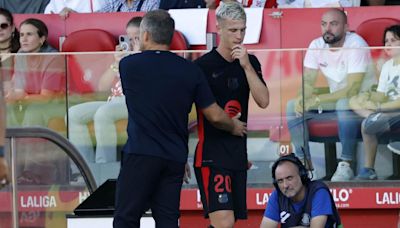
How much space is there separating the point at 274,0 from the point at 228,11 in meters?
4.01

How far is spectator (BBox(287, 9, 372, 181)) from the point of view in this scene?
1057 cm

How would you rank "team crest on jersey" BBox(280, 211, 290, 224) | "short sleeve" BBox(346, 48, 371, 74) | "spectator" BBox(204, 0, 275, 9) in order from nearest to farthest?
"team crest on jersey" BBox(280, 211, 290, 224)
"short sleeve" BBox(346, 48, 371, 74)
"spectator" BBox(204, 0, 275, 9)

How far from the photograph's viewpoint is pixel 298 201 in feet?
30.0

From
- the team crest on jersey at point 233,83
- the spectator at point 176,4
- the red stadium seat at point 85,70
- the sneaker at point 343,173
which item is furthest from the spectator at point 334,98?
the spectator at point 176,4

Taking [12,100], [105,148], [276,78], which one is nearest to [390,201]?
[276,78]

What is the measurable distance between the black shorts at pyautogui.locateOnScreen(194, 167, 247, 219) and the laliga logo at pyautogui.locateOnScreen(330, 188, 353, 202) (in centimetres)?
220

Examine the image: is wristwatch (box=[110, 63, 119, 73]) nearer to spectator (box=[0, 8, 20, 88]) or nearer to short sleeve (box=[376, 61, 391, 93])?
spectator (box=[0, 8, 20, 88])

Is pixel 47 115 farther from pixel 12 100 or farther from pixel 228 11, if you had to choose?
pixel 228 11

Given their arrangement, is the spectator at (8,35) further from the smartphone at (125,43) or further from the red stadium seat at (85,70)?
the red stadium seat at (85,70)

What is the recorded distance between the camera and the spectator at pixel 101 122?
10.8 m

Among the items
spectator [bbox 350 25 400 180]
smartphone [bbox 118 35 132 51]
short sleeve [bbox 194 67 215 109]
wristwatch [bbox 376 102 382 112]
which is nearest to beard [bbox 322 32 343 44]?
spectator [bbox 350 25 400 180]

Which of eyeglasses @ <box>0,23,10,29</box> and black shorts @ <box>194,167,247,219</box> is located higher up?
eyeglasses @ <box>0,23,10,29</box>

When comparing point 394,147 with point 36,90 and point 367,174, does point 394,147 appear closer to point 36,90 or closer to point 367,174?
point 367,174

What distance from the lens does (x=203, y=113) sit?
27.0 feet
